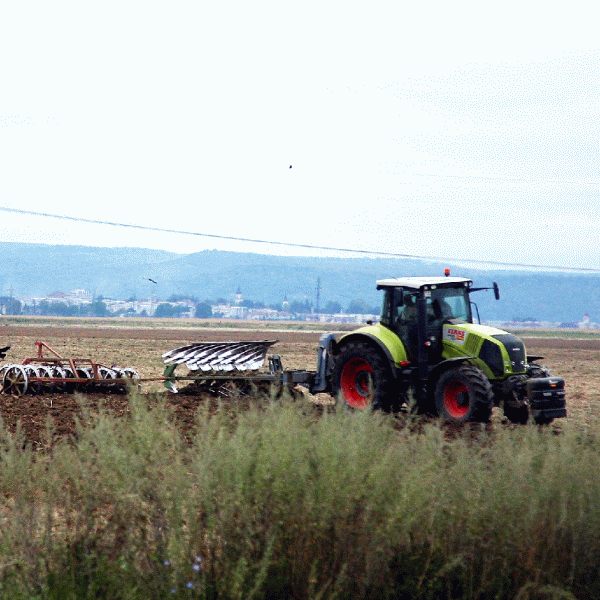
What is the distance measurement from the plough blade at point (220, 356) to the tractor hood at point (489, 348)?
438cm

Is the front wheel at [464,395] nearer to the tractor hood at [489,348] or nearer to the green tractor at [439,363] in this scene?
the green tractor at [439,363]

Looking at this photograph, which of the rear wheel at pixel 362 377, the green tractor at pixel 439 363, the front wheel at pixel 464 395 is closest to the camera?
the front wheel at pixel 464 395

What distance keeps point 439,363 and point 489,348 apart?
838 mm

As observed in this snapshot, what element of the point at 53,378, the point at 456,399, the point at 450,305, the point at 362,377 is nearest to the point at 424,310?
the point at 450,305

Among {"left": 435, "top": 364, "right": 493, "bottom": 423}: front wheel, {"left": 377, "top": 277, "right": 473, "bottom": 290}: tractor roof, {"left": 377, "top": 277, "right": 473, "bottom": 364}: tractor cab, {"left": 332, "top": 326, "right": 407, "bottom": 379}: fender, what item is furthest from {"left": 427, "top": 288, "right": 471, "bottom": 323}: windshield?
{"left": 435, "top": 364, "right": 493, "bottom": 423}: front wheel

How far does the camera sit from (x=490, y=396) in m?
12.2

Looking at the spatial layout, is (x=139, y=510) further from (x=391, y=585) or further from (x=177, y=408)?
(x=177, y=408)

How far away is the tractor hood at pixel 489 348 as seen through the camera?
1286 cm

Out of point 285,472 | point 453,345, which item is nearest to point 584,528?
point 285,472

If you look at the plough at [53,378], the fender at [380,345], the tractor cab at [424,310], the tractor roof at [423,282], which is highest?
the tractor roof at [423,282]

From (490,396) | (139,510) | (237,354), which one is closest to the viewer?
(139,510)

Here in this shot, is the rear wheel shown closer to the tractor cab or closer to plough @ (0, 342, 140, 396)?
the tractor cab

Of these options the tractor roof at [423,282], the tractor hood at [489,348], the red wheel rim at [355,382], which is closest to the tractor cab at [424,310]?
the tractor roof at [423,282]

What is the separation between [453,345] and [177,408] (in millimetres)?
4705
